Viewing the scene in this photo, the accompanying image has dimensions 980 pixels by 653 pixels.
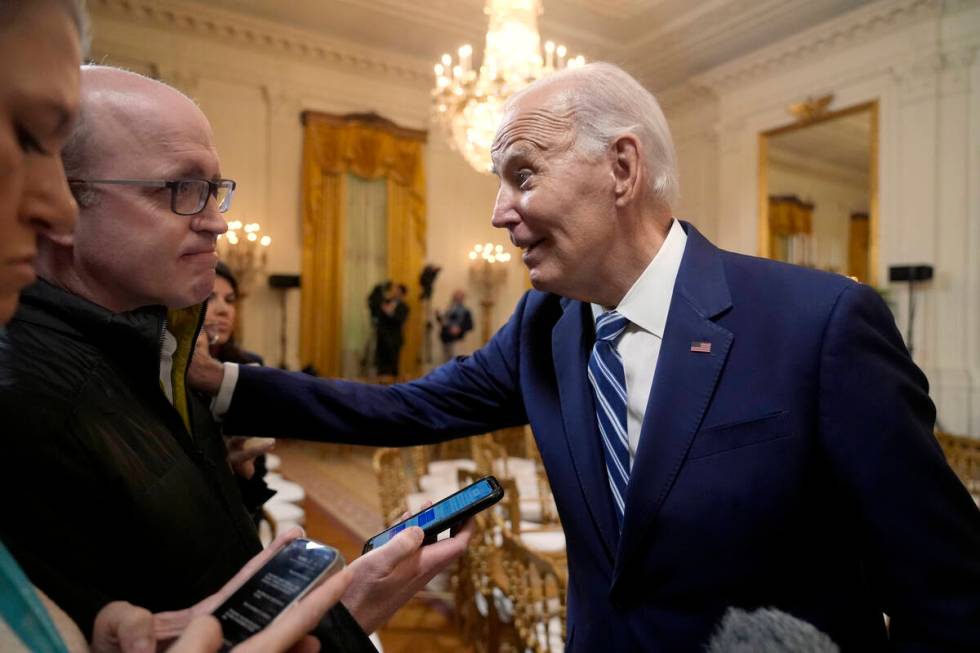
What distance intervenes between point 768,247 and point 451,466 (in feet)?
19.5

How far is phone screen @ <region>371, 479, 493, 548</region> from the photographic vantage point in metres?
1.04

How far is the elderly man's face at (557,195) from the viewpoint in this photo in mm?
1266

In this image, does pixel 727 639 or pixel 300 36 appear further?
pixel 300 36

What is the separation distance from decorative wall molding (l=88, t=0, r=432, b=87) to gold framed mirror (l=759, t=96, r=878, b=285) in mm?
5321

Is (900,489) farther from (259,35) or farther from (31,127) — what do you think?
(259,35)

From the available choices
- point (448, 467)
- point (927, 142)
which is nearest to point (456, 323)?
point (448, 467)

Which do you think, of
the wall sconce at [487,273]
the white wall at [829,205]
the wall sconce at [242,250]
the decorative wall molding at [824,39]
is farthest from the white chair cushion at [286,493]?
the decorative wall molding at [824,39]

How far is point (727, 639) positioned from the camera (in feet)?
1.96

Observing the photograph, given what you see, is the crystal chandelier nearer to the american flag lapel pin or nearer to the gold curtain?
the american flag lapel pin

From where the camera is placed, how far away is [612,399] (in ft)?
4.16

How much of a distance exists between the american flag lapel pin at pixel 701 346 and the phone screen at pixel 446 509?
0.44 m

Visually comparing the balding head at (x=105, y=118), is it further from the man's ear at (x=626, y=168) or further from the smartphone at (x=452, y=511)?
the man's ear at (x=626, y=168)

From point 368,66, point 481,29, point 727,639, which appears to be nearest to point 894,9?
point 481,29

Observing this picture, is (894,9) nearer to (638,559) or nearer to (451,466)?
(451,466)
